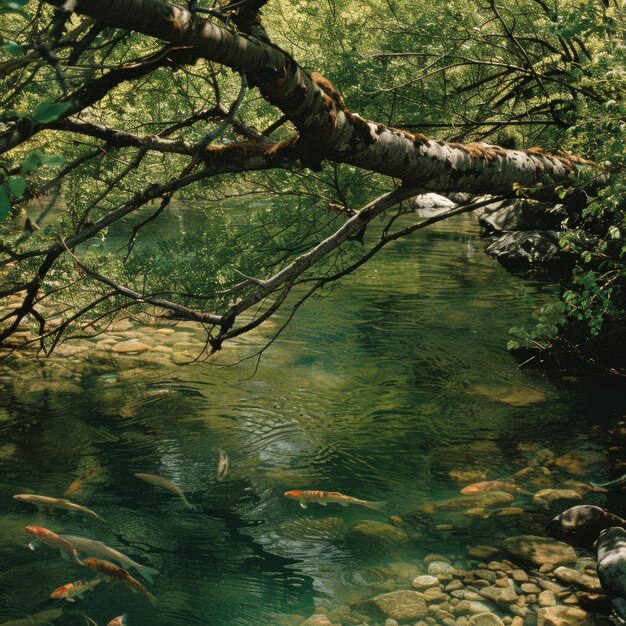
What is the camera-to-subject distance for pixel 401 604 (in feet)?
17.3

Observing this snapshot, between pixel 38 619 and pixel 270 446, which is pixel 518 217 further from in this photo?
pixel 38 619

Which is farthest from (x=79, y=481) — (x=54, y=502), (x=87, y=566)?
(x=87, y=566)

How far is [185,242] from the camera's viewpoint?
988 cm

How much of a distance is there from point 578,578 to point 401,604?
139 cm

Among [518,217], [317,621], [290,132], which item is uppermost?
[290,132]

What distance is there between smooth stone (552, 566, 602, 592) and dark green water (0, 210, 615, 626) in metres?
0.65

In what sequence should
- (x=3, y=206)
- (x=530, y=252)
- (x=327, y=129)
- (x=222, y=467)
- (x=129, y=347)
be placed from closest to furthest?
(x=3, y=206)
(x=327, y=129)
(x=222, y=467)
(x=129, y=347)
(x=530, y=252)

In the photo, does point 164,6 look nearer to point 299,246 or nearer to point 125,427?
point 299,246

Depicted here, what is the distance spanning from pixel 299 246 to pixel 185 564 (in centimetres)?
381

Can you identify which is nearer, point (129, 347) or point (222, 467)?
point (222, 467)

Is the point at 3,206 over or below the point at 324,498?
over

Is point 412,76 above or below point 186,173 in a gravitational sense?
above

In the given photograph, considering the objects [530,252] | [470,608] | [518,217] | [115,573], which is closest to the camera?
[470,608]

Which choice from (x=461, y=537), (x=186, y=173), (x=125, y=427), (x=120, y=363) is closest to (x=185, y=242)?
(x=120, y=363)
